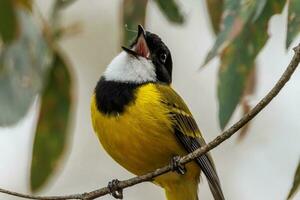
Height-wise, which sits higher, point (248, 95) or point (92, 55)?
point (92, 55)

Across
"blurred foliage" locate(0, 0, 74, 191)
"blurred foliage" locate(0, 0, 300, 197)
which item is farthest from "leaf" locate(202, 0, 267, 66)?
"blurred foliage" locate(0, 0, 74, 191)

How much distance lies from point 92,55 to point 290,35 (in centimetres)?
514

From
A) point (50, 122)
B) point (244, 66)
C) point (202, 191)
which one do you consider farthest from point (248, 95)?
point (202, 191)

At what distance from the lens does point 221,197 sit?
148 inches

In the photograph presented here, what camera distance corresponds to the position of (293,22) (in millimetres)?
3082

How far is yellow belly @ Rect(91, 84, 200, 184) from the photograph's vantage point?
364cm

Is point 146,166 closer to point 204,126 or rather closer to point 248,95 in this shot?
point 248,95

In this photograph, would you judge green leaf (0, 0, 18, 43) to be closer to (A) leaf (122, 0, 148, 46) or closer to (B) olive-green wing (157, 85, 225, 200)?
(A) leaf (122, 0, 148, 46)

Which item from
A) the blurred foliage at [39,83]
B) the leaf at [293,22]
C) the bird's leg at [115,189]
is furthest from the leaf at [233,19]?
the blurred foliage at [39,83]

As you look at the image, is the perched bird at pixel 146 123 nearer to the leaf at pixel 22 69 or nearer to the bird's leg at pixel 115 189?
the bird's leg at pixel 115 189

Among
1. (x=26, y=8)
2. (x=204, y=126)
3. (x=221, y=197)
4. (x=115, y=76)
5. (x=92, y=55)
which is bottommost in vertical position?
(x=221, y=197)

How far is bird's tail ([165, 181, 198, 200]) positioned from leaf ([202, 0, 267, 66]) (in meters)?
0.78

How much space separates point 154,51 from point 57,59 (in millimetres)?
508

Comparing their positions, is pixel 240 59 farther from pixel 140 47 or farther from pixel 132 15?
pixel 140 47
